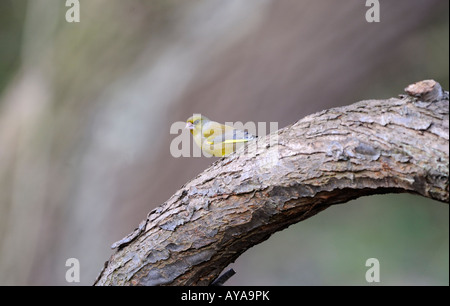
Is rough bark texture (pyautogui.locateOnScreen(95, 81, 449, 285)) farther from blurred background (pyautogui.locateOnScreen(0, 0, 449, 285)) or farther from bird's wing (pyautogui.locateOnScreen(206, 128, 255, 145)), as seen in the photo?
blurred background (pyautogui.locateOnScreen(0, 0, 449, 285))

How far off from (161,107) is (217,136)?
2109 mm

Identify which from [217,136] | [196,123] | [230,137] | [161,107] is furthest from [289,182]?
[161,107]

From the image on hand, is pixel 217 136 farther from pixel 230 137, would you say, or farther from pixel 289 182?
pixel 289 182

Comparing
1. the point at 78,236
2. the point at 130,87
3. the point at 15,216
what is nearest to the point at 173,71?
the point at 130,87

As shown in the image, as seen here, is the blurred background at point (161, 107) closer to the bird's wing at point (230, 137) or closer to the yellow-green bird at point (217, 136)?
the yellow-green bird at point (217, 136)

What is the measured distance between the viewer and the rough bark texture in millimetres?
1332

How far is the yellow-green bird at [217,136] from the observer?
2.22 m

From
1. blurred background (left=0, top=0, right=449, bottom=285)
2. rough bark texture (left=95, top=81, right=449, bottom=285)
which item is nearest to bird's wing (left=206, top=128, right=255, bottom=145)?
rough bark texture (left=95, top=81, right=449, bottom=285)

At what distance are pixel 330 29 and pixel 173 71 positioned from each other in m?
1.50

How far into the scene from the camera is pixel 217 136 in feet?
7.82

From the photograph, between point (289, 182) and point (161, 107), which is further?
point (161, 107)

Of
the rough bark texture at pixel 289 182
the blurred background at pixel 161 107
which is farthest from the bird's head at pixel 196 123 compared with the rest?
the blurred background at pixel 161 107

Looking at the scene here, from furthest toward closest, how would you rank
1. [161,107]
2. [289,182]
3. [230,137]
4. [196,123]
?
[161,107], [196,123], [230,137], [289,182]

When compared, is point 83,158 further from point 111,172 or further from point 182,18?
point 182,18
